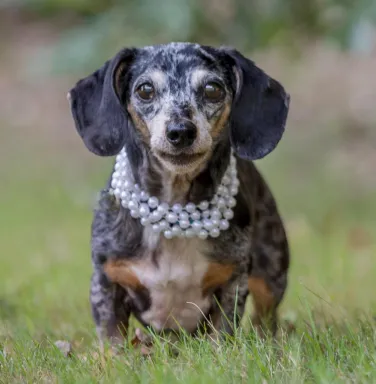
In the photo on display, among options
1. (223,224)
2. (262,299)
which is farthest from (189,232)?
(262,299)

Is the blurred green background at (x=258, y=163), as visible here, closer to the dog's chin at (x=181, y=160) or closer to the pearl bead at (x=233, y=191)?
the pearl bead at (x=233, y=191)

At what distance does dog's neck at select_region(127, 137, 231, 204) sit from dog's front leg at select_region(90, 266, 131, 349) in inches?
16.2

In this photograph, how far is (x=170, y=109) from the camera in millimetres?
3863

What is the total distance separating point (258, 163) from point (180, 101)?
7.09 meters

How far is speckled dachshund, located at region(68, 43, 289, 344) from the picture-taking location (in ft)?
13.2

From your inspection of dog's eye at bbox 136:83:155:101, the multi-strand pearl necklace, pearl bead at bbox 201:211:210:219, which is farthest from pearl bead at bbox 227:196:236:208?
dog's eye at bbox 136:83:155:101

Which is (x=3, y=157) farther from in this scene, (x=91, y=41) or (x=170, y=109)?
(x=170, y=109)

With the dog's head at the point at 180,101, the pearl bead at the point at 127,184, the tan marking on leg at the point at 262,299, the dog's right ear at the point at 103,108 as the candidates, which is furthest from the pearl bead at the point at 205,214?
the tan marking on leg at the point at 262,299

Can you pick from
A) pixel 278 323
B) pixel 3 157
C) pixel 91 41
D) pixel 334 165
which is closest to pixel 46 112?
pixel 3 157

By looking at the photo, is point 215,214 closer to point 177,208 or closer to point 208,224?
point 208,224

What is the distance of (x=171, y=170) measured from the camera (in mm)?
3980

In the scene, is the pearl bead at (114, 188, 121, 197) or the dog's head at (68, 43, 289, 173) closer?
the dog's head at (68, 43, 289, 173)

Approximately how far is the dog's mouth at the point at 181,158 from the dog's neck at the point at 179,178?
149 millimetres

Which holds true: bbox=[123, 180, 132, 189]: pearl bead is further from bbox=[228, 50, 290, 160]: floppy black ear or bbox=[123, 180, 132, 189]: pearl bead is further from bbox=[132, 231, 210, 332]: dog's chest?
bbox=[228, 50, 290, 160]: floppy black ear
